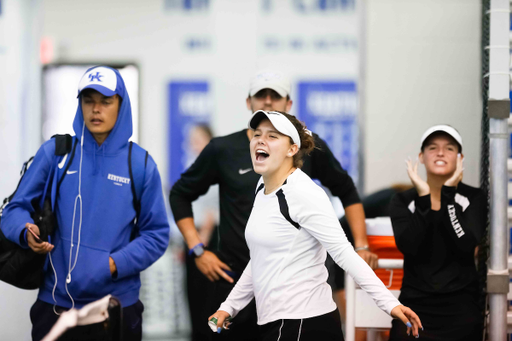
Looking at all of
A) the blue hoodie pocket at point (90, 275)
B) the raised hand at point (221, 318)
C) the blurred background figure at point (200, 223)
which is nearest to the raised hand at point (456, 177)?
the raised hand at point (221, 318)

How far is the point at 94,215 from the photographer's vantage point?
9.22 feet

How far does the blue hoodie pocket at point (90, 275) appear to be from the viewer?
275 cm

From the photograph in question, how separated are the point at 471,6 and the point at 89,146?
10.9 ft

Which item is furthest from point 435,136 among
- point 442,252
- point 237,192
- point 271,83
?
point 237,192

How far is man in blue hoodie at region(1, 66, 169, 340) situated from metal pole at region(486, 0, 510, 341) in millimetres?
1969

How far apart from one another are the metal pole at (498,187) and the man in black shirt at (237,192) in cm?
75

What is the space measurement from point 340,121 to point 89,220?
99.1 inches

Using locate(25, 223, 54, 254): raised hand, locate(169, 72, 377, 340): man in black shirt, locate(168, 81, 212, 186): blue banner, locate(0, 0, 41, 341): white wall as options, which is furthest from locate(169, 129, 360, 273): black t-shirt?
locate(0, 0, 41, 341): white wall

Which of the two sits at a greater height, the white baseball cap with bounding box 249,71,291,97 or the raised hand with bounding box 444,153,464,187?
the white baseball cap with bounding box 249,71,291,97

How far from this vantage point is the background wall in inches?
182

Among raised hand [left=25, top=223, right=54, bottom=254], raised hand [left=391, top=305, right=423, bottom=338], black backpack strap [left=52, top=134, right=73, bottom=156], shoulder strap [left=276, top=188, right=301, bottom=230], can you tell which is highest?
black backpack strap [left=52, top=134, right=73, bottom=156]

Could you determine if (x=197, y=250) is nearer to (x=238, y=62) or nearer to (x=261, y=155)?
(x=261, y=155)

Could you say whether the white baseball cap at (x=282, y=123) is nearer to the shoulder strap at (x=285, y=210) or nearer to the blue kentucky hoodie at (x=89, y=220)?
the shoulder strap at (x=285, y=210)

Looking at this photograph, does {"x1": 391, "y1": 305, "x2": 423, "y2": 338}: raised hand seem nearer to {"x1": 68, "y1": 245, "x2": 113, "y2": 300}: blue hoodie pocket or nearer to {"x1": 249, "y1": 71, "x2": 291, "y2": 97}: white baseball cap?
{"x1": 68, "y1": 245, "x2": 113, "y2": 300}: blue hoodie pocket
